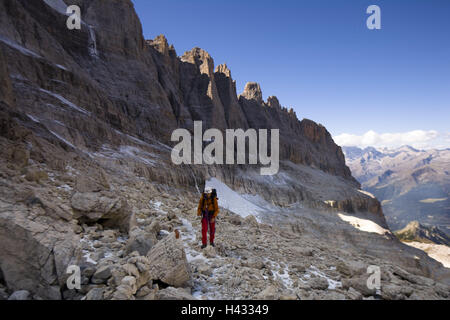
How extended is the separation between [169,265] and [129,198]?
6158 millimetres

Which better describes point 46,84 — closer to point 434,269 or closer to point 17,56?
point 17,56

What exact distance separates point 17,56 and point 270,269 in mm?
22634

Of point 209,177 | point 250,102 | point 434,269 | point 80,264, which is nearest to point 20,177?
point 80,264

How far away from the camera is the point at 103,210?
19.7 feet

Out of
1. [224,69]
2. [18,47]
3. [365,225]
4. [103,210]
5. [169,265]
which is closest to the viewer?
[169,265]

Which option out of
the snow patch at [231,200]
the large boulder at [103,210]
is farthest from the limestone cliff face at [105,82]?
the large boulder at [103,210]

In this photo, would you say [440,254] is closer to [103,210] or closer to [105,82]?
[103,210]

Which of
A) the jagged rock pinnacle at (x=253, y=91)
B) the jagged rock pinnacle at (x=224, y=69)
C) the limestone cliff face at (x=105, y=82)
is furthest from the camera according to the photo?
the jagged rock pinnacle at (x=253, y=91)

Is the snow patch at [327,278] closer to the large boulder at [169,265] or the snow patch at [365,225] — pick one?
the large boulder at [169,265]

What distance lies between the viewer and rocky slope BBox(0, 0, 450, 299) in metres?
4.06

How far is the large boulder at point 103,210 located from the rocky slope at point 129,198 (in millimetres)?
31

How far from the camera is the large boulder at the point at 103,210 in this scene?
18.7 ft

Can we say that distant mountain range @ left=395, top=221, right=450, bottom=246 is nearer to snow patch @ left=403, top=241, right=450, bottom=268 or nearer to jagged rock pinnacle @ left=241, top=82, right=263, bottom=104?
snow patch @ left=403, top=241, right=450, bottom=268

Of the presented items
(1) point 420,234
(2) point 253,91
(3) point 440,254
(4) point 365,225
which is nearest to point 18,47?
(4) point 365,225
